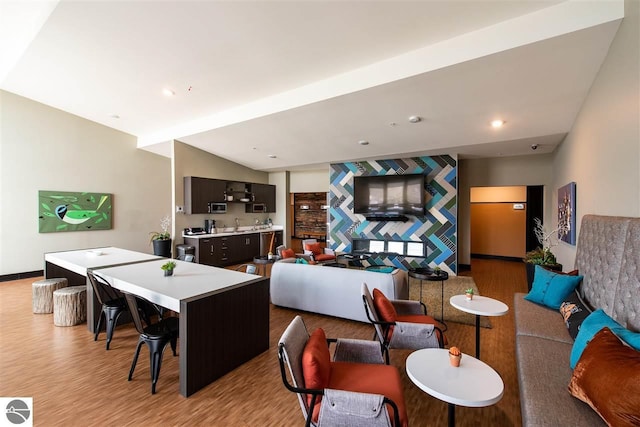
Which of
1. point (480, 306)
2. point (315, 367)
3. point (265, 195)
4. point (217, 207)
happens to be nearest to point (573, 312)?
point (480, 306)

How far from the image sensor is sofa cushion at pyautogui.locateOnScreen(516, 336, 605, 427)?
133 centimetres

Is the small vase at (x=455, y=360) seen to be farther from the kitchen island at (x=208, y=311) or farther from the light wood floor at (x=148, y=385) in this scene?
the kitchen island at (x=208, y=311)

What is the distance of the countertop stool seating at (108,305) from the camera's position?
2885 mm

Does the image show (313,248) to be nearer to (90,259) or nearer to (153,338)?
(90,259)

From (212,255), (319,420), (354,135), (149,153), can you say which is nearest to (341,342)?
(319,420)

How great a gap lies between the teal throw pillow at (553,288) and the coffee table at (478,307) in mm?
605

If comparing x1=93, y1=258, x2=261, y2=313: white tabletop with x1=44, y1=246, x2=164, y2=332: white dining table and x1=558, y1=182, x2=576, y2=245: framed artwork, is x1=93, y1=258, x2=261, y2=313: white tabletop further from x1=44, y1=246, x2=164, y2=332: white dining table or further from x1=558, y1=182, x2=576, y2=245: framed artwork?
x1=558, y1=182, x2=576, y2=245: framed artwork

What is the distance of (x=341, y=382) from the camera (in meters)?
1.65

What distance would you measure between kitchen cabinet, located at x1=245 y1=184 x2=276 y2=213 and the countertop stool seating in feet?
18.4

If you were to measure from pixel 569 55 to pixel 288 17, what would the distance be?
9.30 ft

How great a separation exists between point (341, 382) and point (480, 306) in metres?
1.63

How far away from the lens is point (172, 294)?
2277 mm

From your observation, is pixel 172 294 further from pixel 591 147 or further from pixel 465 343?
pixel 591 147

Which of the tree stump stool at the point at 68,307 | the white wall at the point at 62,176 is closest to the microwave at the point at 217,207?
the white wall at the point at 62,176
